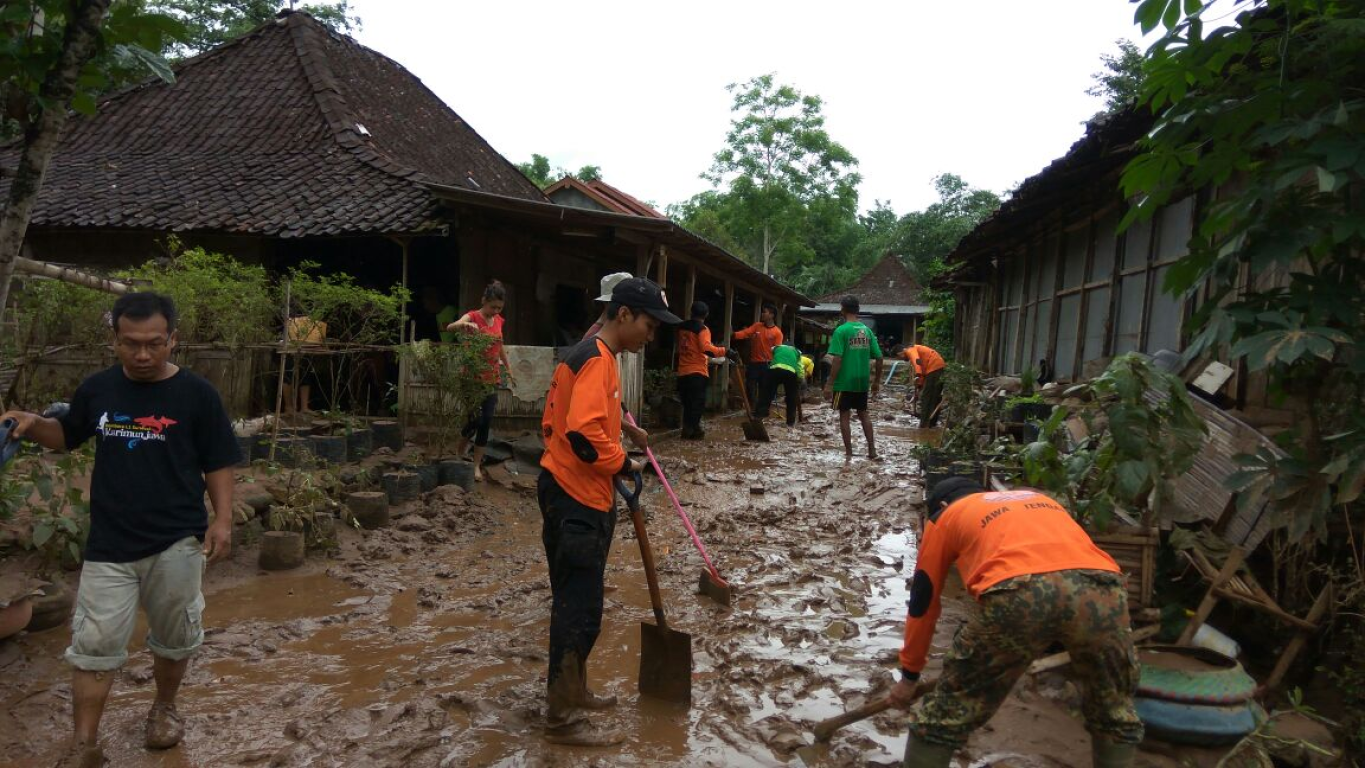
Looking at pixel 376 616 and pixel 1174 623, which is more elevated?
pixel 1174 623

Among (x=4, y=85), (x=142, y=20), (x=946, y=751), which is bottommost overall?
(x=946, y=751)

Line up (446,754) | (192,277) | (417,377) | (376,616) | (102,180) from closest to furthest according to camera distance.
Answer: (446,754) → (376,616) → (192,277) → (417,377) → (102,180)

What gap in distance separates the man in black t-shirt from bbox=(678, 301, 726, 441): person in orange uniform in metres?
8.27

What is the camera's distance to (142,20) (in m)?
2.60

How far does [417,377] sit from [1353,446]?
7240 millimetres

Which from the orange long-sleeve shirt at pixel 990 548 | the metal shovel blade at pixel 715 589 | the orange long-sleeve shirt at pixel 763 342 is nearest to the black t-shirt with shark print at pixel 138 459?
the orange long-sleeve shirt at pixel 990 548

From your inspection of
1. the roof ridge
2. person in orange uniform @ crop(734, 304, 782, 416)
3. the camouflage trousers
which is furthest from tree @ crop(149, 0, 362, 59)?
the camouflage trousers

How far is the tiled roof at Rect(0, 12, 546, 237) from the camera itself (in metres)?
10.5

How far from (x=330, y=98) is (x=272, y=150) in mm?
1357

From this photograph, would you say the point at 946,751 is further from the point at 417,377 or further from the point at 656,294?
the point at 417,377

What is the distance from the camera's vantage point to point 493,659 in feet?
13.3

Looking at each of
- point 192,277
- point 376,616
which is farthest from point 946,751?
point 192,277

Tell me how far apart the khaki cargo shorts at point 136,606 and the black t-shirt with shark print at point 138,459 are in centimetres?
6

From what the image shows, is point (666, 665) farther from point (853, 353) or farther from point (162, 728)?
point (853, 353)
